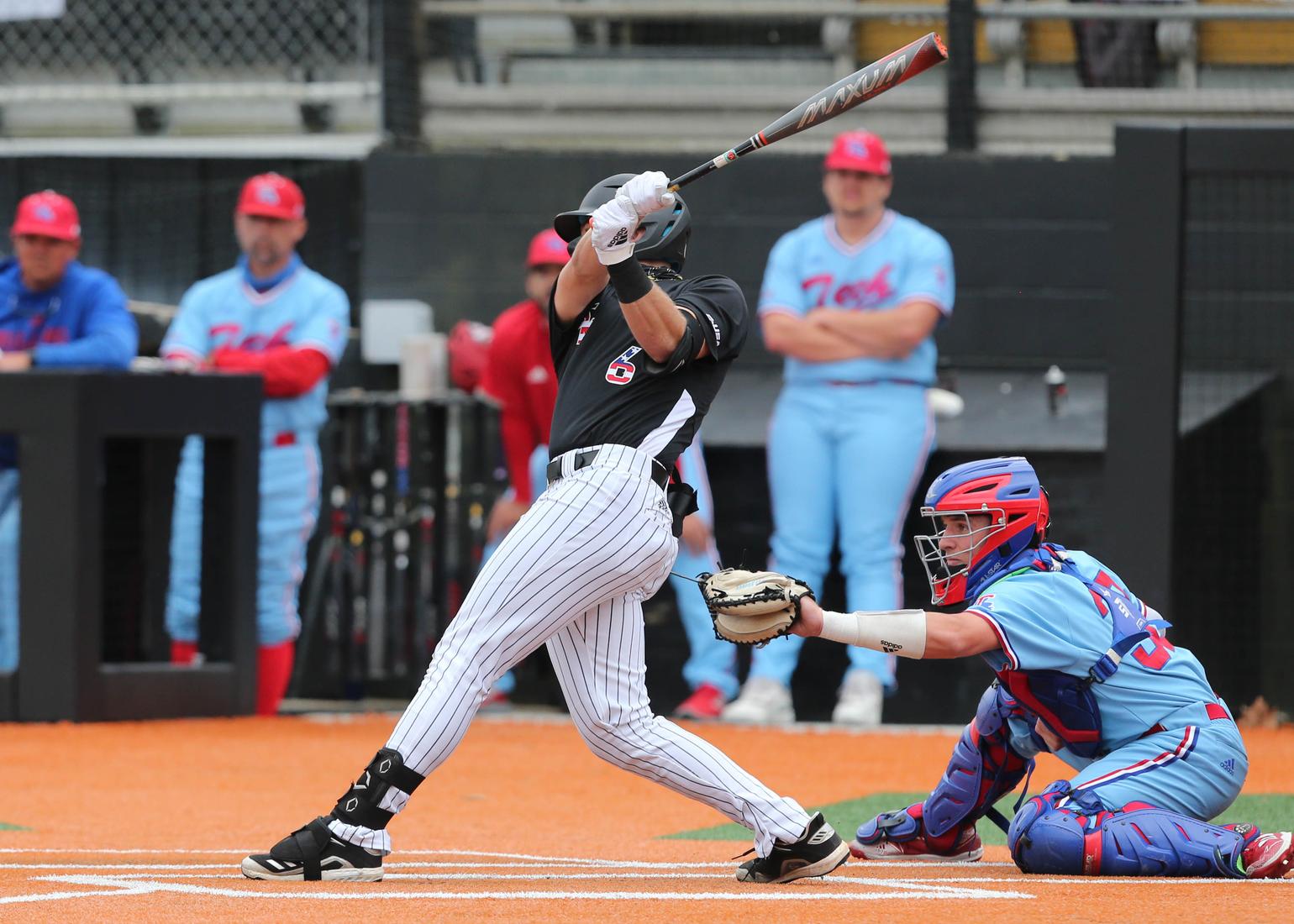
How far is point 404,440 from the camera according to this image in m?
9.89

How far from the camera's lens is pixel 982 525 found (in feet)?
14.9

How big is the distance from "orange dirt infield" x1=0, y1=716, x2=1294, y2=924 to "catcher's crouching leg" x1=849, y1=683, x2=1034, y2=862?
12 centimetres

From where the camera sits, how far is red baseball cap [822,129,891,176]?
8.55m

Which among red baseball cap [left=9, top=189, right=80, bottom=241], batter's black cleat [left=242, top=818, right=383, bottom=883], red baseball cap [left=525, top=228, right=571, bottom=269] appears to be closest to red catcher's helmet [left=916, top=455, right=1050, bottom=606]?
batter's black cleat [left=242, top=818, right=383, bottom=883]

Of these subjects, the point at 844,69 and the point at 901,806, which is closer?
the point at 901,806

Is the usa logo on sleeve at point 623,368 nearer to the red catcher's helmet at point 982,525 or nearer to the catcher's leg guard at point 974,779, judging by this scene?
the red catcher's helmet at point 982,525

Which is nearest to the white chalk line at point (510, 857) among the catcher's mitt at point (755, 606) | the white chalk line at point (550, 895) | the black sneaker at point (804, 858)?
the black sneaker at point (804, 858)

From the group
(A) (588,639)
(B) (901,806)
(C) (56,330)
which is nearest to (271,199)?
(C) (56,330)

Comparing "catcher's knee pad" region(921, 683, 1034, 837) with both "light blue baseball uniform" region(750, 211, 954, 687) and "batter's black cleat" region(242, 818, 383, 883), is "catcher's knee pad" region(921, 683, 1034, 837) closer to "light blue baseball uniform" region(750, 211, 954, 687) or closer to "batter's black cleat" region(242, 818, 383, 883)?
"batter's black cleat" region(242, 818, 383, 883)

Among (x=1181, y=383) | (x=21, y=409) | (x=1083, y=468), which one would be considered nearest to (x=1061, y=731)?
(x=1181, y=383)

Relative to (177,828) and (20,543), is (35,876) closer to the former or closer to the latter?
(177,828)

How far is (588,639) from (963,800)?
41.9 inches

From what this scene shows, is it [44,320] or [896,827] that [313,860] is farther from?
[44,320]

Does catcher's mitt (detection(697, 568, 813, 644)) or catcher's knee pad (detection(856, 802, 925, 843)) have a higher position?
catcher's mitt (detection(697, 568, 813, 644))
